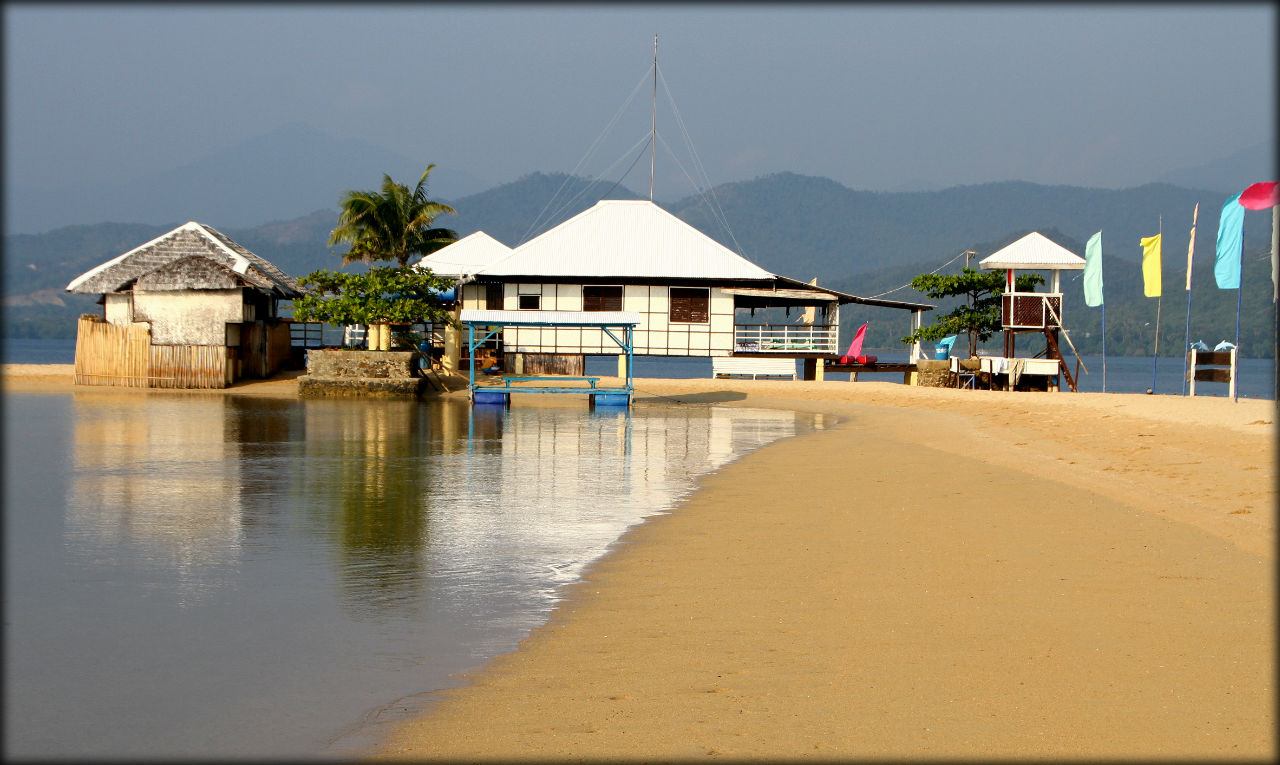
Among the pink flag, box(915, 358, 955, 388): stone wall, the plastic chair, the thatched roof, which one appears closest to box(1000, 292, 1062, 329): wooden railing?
box(915, 358, 955, 388): stone wall

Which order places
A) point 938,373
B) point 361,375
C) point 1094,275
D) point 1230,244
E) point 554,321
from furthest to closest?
1. point 938,373
2. point 1094,275
3. point 361,375
4. point 554,321
5. point 1230,244

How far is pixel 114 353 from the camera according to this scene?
33438 mm

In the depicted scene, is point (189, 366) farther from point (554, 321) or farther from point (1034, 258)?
point (1034, 258)

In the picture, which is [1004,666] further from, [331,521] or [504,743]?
[331,521]

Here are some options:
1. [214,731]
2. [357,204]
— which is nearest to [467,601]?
[214,731]

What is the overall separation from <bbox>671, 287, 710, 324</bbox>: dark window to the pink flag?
21225 millimetres

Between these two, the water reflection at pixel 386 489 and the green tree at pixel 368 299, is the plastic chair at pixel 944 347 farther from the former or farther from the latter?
the green tree at pixel 368 299

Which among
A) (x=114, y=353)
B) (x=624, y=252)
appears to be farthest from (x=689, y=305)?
(x=114, y=353)

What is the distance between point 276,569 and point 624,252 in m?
32.0

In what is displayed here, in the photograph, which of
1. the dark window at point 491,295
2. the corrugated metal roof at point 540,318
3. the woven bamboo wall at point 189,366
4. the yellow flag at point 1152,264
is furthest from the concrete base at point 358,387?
the yellow flag at point 1152,264

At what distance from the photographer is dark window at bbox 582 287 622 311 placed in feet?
128

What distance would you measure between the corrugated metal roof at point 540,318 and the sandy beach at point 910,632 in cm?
1537

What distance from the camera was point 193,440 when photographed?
62.1 feet

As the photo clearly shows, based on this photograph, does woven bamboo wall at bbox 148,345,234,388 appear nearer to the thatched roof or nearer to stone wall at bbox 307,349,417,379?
the thatched roof
